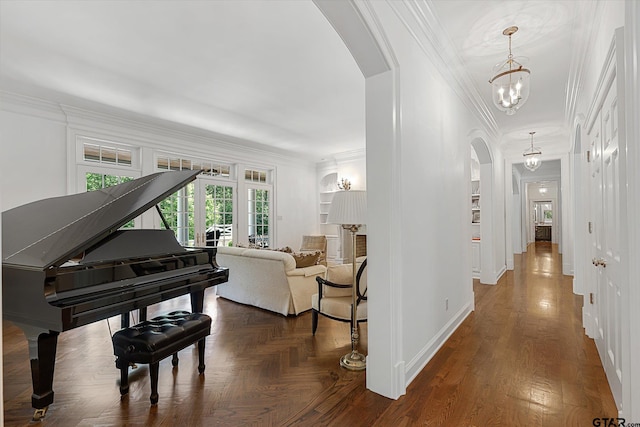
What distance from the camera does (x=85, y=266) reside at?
235cm

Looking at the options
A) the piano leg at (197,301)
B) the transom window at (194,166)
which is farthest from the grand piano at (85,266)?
the transom window at (194,166)

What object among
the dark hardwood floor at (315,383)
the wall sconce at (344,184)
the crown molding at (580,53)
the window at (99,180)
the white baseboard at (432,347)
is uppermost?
the crown molding at (580,53)

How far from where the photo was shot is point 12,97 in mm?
4133

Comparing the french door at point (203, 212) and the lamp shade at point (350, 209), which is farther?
the french door at point (203, 212)

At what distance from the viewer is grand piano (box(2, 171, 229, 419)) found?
213cm

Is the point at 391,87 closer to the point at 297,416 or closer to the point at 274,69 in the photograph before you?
the point at 274,69

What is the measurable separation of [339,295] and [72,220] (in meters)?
2.47

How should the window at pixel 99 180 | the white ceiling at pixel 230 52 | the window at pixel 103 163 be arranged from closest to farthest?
the white ceiling at pixel 230 52, the window at pixel 103 163, the window at pixel 99 180

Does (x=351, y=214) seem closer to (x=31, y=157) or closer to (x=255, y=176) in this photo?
(x=31, y=157)

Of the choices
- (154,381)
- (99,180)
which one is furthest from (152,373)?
(99,180)

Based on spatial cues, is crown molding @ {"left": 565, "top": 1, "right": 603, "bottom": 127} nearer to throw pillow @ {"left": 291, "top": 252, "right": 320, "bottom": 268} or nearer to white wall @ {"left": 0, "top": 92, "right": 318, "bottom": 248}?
throw pillow @ {"left": 291, "top": 252, "right": 320, "bottom": 268}

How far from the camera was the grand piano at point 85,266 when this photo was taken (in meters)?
2.13

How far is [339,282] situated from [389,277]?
1148mm

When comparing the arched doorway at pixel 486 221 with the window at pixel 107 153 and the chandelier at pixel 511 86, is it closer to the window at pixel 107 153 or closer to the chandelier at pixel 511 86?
the chandelier at pixel 511 86
